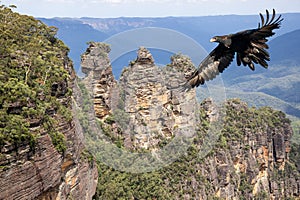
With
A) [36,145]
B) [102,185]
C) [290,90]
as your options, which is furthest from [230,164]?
[290,90]

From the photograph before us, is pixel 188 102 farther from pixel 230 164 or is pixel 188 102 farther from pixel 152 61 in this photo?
pixel 230 164

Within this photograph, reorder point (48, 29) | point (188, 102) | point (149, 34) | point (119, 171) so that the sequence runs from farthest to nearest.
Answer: point (188, 102)
point (119, 171)
point (48, 29)
point (149, 34)

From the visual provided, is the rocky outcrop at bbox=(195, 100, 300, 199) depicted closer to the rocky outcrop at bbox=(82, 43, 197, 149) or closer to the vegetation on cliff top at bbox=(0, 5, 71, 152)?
the rocky outcrop at bbox=(82, 43, 197, 149)

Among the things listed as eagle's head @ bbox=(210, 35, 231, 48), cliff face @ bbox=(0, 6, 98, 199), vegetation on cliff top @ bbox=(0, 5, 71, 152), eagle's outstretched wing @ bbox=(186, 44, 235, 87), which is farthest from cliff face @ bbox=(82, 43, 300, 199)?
eagle's head @ bbox=(210, 35, 231, 48)

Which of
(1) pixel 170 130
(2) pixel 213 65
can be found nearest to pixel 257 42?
(2) pixel 213 65

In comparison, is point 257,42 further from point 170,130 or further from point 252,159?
point 252,159

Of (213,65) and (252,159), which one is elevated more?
(213,65)

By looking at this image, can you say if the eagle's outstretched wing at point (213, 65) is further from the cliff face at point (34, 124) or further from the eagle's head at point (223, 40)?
the cliff face at point (34, 124)
